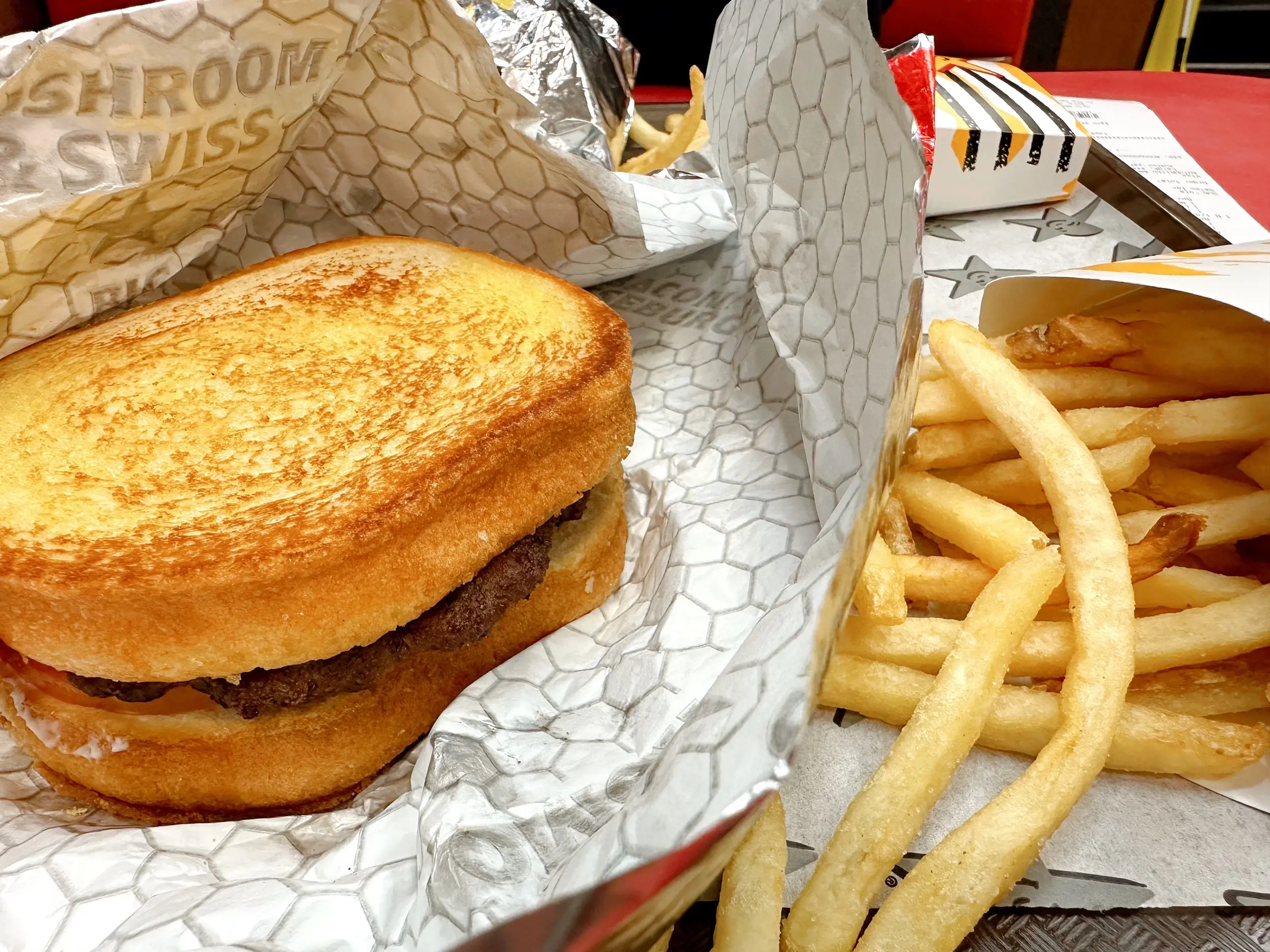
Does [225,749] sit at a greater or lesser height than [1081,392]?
lesser

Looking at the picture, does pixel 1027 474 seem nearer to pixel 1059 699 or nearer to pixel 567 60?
pixel 1059 699

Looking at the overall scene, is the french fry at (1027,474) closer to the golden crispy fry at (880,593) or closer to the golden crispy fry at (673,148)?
the golden crispy fry at (880,593)

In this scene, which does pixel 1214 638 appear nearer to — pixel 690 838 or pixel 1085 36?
pixel 690 838

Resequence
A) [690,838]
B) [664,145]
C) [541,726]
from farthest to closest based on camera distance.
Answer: [664,145], [541,726], [690,838]

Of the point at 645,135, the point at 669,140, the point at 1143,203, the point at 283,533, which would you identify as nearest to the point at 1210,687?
the point at 283,533

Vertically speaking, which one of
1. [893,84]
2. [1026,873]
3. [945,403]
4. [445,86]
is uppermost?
[893,84]

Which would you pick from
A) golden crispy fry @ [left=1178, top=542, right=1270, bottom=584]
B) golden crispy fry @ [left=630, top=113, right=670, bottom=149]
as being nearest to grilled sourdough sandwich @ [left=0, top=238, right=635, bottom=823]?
Answer: golden crispy fry @ [left=1178, top=542, right=1270, bottom=584]

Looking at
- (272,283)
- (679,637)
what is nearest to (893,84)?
(679,637)
